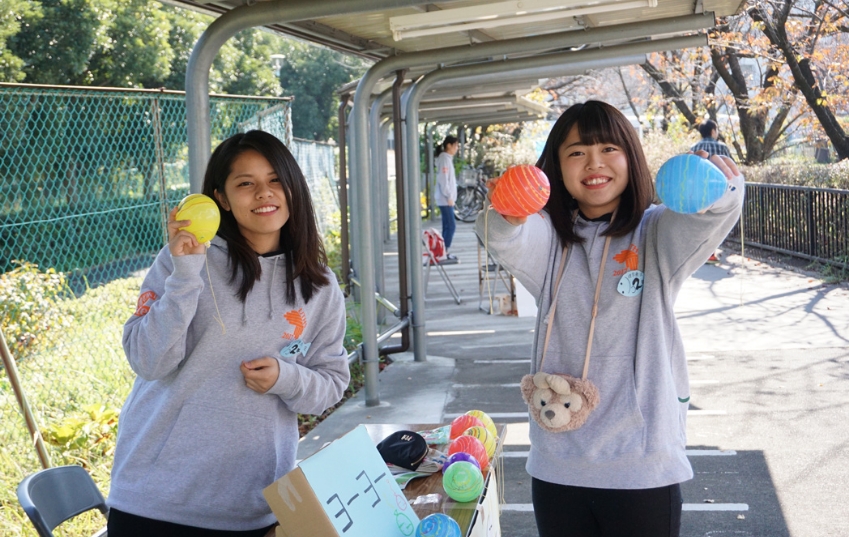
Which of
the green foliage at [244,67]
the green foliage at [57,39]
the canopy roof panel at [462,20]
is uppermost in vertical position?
the green foliage at [244,67]

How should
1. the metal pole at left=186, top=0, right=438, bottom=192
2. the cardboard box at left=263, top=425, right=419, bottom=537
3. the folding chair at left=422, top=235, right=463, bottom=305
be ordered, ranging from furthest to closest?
the folding chair at left=422, top=235, right=463, bottom=305, the metal pole at left=186, top=0, right=438, bottom=192, the cardboard box at left=263, top=425, right=419, bottom=537

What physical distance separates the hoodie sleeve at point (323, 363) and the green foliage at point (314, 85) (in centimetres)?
4113

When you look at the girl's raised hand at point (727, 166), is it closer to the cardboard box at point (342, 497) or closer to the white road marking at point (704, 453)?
the cardboard box at point (342, 497)

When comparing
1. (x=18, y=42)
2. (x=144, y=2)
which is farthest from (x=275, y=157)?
(x=144, y=2)

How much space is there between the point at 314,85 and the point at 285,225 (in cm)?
4271

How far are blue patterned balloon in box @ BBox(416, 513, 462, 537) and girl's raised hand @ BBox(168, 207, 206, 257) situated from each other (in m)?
0.91

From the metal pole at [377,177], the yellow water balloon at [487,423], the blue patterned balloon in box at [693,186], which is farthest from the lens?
the metal pole at [377,177]

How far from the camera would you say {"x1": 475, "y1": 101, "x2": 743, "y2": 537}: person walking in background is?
2.21 meters

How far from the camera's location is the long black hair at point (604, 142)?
2273 mm

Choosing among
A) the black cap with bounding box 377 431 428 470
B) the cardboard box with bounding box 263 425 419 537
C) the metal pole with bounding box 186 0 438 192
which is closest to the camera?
the cardboard box with bounding box 263 425 419 537

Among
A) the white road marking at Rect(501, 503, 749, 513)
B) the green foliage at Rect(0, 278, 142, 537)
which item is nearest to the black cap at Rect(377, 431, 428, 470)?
the white road marking at Rect(501, 503, 749, 513)

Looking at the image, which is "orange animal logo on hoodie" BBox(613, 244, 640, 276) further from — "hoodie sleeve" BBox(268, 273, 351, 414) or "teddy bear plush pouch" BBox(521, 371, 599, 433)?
"hoodie sleeve" BBox(268, 273, 351, 414)

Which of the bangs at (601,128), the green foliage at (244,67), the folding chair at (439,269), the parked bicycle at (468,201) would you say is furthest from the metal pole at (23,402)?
the green foliage at (244,67)

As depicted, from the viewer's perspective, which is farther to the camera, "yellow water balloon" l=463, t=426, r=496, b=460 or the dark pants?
the dark pants
